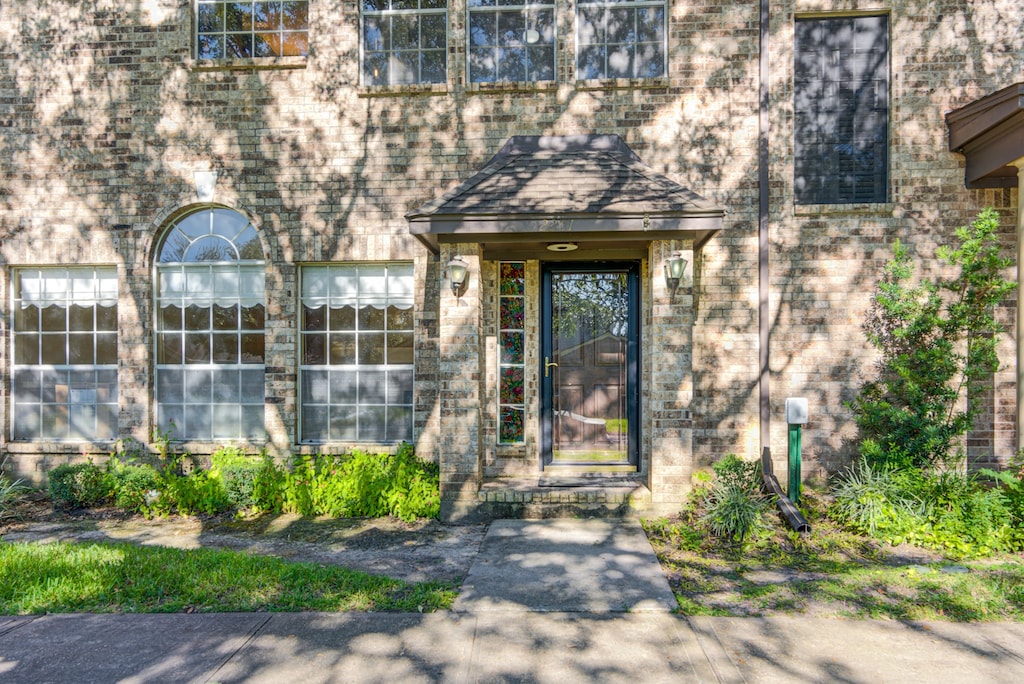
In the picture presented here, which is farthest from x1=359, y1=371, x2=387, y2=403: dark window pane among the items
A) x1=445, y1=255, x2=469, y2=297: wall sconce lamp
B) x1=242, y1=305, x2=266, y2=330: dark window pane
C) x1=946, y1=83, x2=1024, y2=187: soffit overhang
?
x1=946, y1=83, x2=1024, y2=187: soffit overhang

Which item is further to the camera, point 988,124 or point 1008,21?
point 1008,21

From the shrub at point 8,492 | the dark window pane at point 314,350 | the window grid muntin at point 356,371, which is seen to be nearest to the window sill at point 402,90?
the window grid muntin at point 356,371

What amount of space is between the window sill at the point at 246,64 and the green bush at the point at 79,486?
4.80 m

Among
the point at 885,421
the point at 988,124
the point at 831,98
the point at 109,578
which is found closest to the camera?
the point at 109,578

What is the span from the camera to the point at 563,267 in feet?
23.3

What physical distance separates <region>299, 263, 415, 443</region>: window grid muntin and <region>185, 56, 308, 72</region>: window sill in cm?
233

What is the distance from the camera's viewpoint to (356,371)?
23.5 ft

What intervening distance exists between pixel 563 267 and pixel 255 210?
369 centimetres

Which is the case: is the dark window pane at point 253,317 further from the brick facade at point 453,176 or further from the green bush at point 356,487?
the green bush at point 356,487

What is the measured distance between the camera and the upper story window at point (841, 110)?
266 inches

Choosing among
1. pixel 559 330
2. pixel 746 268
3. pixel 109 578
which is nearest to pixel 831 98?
pixel 746 268

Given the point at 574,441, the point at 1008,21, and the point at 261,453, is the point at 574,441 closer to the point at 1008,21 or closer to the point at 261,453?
the point at 261,453

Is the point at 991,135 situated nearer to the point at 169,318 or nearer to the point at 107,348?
the point at 169,318

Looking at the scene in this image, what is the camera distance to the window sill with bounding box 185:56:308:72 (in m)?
6.91
